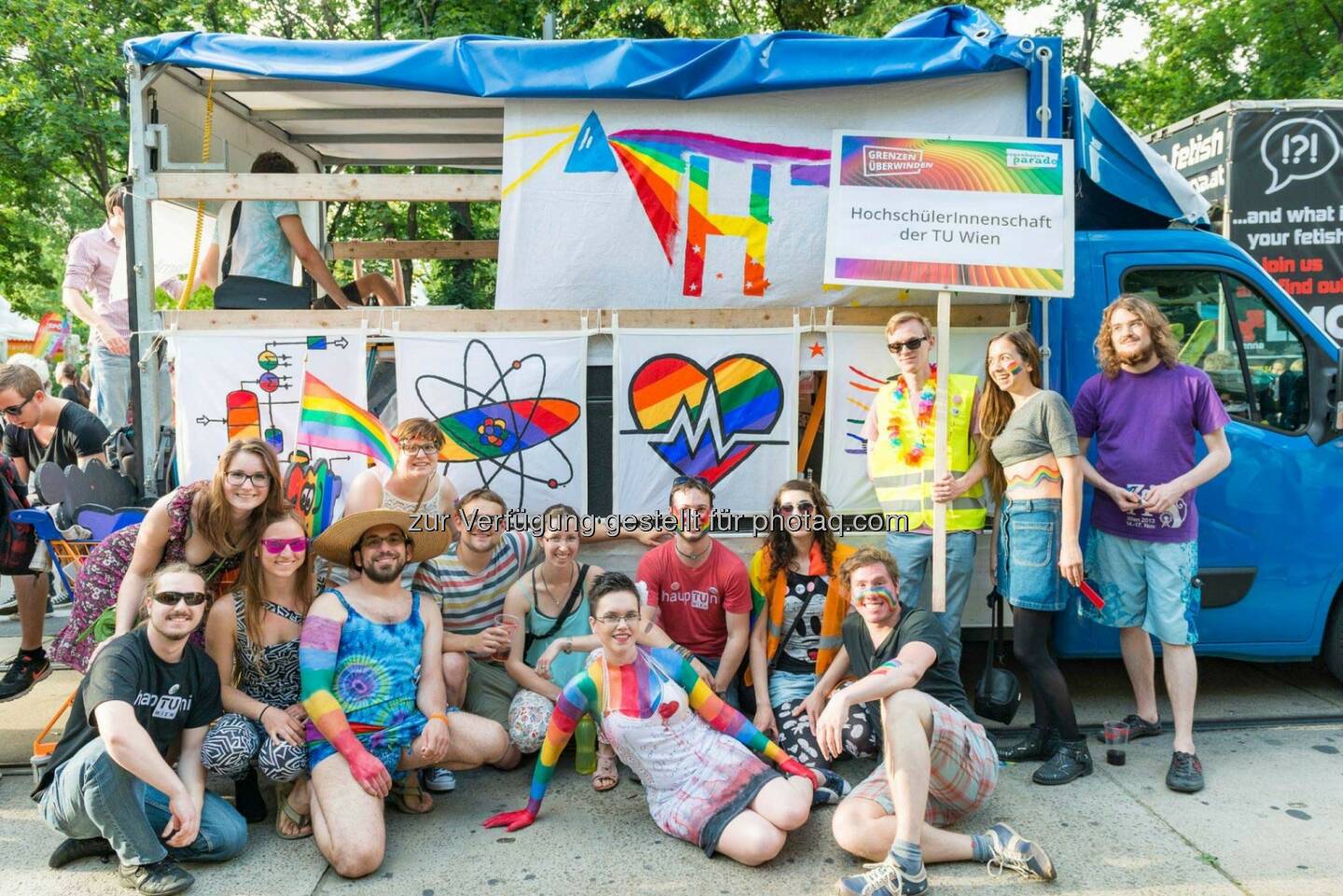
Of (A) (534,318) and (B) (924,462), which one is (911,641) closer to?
(B) (924,462)

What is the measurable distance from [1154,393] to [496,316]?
2884 mm

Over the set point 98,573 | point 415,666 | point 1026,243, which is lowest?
point 415,666

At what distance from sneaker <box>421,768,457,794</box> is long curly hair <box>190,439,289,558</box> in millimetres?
1155

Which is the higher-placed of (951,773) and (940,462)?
(940,462)

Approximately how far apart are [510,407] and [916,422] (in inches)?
72.8

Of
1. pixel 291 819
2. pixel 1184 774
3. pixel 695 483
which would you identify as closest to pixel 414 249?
pixel 695 483

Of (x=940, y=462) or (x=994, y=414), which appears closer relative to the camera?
(x=940, y=462)

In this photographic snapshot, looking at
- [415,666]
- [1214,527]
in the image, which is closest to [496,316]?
[415,666]

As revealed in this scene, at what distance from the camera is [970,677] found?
5.04 meters

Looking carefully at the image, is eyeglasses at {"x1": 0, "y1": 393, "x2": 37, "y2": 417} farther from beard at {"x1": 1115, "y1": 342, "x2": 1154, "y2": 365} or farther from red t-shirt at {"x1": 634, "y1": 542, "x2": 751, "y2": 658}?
beard at {"x1": 1115, "y1": 342, "x2": 1154, "y2": 365}

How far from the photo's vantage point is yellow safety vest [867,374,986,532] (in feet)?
13.8

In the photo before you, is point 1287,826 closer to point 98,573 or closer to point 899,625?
point 899,625

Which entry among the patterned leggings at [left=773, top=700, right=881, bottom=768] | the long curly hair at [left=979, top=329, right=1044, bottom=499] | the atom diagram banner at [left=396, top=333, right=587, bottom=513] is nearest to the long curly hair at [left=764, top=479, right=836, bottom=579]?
the patterned leggings at [left=773, top=700, right=881, bottom=768]

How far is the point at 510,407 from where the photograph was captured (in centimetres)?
455
